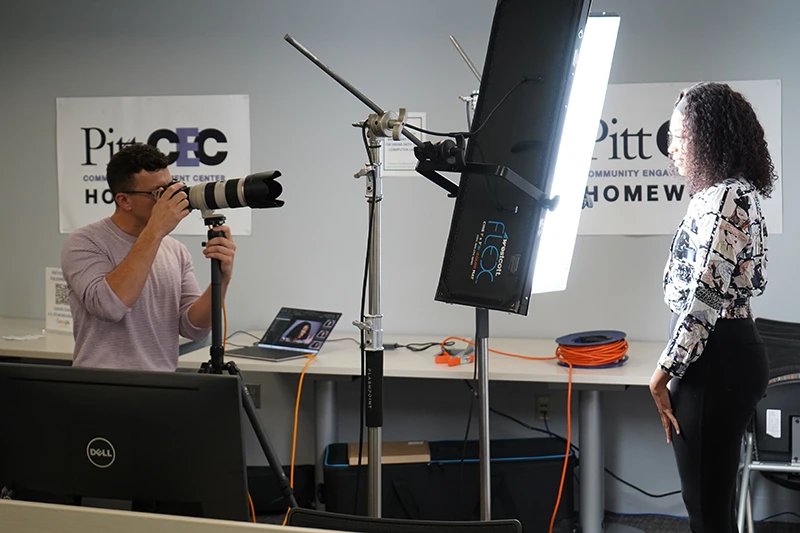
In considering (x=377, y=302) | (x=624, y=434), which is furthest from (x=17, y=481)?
(x=624, y=434)

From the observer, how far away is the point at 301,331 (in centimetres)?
310

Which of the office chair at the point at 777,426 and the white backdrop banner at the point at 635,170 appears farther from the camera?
the white backdrop banner at the point at 635,170

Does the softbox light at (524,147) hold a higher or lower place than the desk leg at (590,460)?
higher

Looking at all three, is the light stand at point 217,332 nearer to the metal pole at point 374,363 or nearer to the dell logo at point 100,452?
the metal pole at point 374,363

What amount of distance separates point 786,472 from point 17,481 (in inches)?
96.1

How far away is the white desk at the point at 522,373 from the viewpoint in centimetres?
269

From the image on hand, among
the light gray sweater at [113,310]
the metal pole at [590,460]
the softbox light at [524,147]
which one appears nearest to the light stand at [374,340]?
the softbox light at [524,147]

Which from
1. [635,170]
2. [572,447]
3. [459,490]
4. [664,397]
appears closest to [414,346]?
[459,490]

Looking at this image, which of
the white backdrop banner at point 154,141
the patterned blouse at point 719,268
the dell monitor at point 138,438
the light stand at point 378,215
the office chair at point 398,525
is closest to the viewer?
the office chair at point 398,525

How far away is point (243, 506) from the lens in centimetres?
124

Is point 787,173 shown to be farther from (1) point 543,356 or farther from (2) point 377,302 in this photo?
(2) point 377,302

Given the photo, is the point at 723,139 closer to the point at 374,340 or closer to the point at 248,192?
the point at 374,340

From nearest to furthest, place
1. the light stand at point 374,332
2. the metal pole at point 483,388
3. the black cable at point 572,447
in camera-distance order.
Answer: the light stand at point 374,332, the metal pole at point 483,388, the black cable at point 572,447

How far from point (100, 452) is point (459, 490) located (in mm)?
1915
